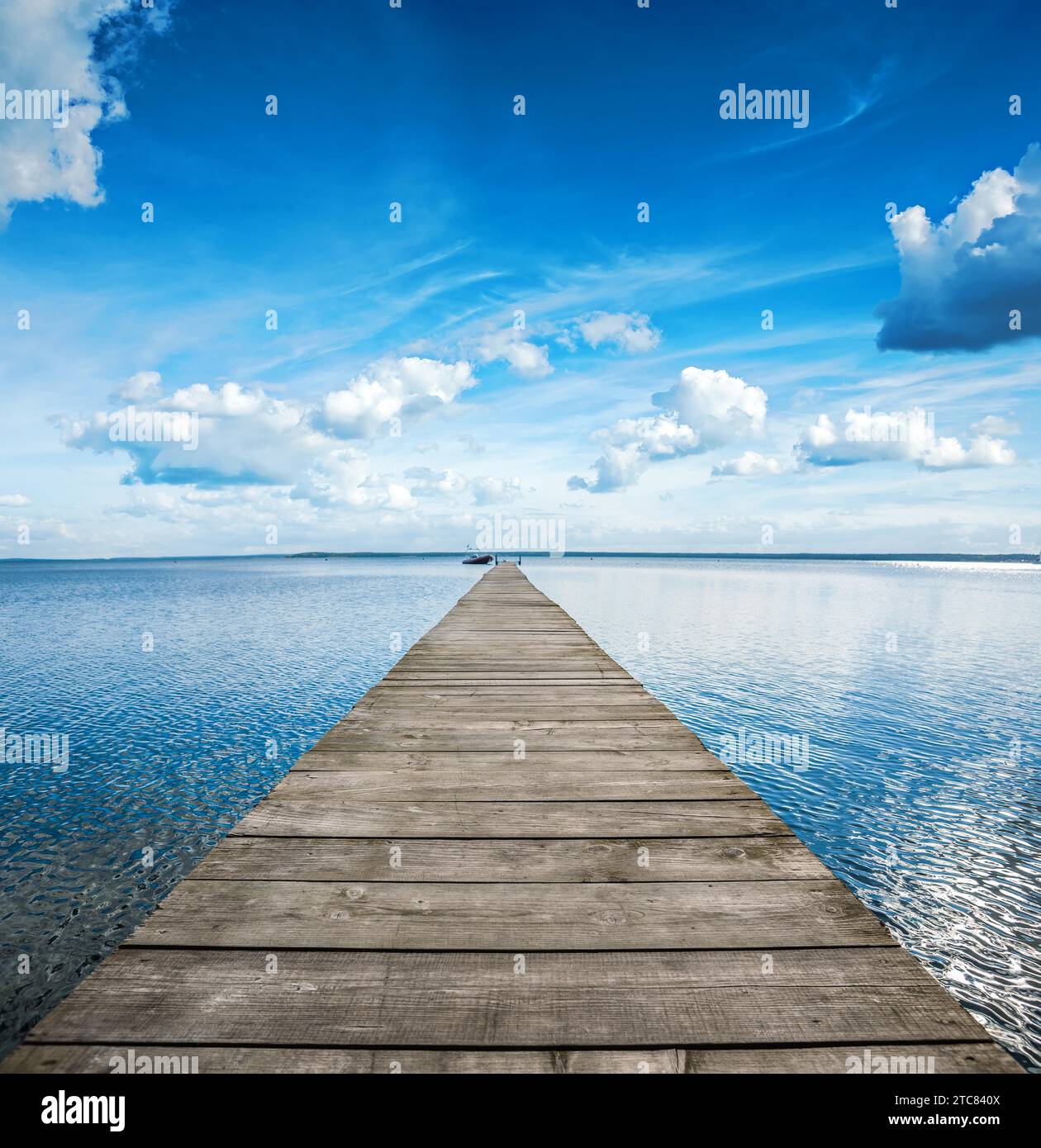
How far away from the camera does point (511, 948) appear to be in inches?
97.6

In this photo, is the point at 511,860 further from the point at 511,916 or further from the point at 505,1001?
the point at 505,1001

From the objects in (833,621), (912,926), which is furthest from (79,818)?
(833,621)

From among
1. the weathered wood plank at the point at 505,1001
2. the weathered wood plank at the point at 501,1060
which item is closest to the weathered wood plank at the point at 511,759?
the weathered wood plank at the point at 505,1001

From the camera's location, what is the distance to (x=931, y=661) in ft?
70.0

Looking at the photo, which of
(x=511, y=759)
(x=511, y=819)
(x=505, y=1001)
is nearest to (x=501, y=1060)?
(x=505, y=1001)

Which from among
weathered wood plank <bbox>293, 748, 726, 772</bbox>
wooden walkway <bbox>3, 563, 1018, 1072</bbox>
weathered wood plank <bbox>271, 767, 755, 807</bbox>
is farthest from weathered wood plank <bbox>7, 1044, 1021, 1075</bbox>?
weathered wood plank <bbox>293, 748, 726, 772</bbox>

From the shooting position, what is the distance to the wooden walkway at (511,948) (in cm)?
195

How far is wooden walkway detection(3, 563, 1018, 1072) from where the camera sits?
76.8 inches

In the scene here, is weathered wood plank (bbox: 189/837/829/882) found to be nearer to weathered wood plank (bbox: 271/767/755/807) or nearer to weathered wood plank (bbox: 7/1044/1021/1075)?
weathered wood plank (bbox: 271/767/755/807)

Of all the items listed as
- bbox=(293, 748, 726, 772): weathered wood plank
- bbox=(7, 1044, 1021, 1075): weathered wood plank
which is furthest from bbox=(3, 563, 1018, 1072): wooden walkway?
bbox=(293, 748, 726, 772): weathered wood plank

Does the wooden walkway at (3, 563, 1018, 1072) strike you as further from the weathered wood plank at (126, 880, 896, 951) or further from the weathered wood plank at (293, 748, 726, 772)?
the weathered wood plank at (293, 748, 726, 772)

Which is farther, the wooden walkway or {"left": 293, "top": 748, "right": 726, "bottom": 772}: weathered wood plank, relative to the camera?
{"left": 293, "top": 748, "right": 726, "bottom": 772}: weathered wood plank

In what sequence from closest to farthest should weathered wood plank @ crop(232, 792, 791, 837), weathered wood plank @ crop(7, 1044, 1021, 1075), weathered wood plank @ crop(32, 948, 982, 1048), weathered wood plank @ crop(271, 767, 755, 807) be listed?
weathered wood plank @ crop(7, 1044, 1021, 1075)
weathered wood plank @ crop(32, 948, 982, 1048)
weathered wood plank @ crop(232, 792, 791, 837)
weathered wood plank @ crop(271, 767, 755, 807)

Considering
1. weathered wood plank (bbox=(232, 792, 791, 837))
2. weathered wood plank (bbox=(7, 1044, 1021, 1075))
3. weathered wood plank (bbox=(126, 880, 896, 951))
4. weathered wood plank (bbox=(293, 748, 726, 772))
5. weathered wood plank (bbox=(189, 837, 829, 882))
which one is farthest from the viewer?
weathered wood plank (bbox=(293, 748, 726, 772))
